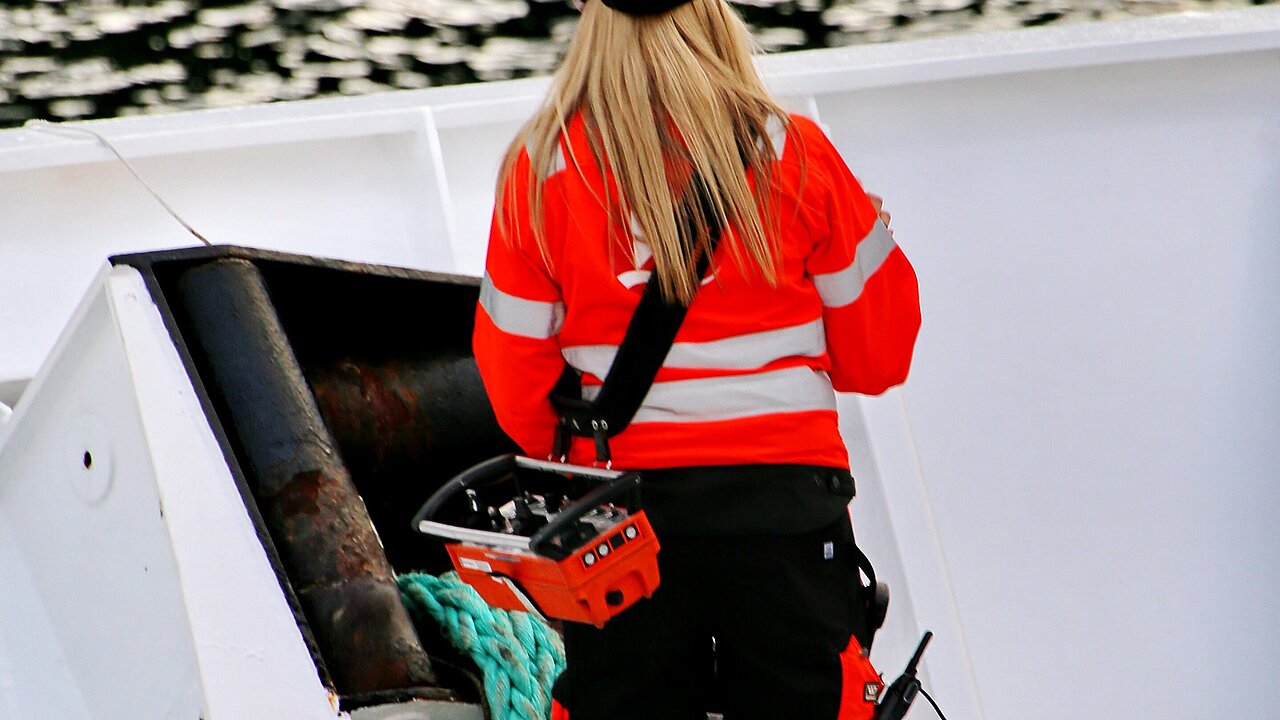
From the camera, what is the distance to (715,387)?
138 centimetres

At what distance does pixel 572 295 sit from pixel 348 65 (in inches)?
122

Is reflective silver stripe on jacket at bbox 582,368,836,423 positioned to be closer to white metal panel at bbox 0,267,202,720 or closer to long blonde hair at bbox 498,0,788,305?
long blonde hair at bbox 498,0,788,305

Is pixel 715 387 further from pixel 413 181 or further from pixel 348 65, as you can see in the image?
pixel 348 65

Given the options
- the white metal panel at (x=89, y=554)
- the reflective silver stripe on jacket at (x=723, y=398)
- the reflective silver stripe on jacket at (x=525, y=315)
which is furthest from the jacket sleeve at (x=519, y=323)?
the white metal panel at (x=89, y=554)

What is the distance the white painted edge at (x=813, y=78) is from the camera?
7.59 feet

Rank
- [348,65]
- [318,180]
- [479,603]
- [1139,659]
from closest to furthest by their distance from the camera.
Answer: [479,603] < [1139,659] < [318,180] < [348,65]

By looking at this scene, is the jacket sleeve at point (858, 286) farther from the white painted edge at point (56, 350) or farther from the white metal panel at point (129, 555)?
the white painted edge at point (56, 350)

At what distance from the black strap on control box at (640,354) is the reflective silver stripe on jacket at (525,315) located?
84 mm

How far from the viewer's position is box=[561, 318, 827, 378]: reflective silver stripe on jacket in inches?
54.4

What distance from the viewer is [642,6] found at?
1.40 m

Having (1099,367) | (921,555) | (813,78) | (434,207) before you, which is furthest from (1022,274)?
(434,207)

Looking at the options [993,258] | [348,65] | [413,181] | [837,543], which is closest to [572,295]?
[837,543]

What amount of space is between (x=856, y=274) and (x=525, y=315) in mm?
349

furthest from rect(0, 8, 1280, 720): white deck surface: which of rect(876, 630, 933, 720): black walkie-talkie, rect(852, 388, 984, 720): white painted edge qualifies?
rect(876, 630, 933, 720): black walkie-talkie
